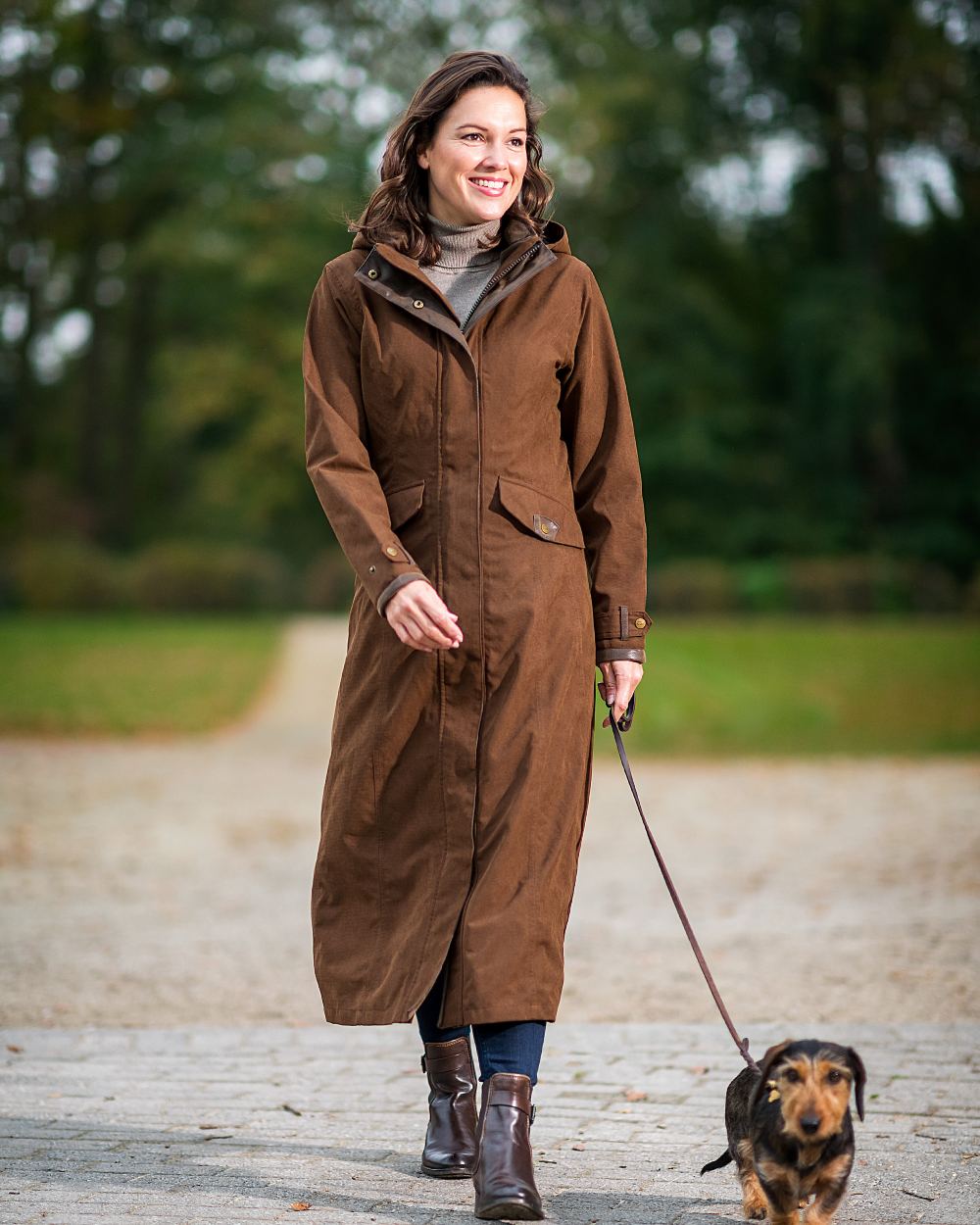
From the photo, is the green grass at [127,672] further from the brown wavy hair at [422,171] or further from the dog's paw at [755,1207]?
the dog's paw at [755,1207]

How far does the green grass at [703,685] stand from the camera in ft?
56.1

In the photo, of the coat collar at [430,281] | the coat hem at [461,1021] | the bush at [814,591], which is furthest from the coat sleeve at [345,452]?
the bush at [814,591]

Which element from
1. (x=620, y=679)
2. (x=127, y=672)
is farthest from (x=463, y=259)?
(x=127, y=672)

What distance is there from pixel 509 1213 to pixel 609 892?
5227mm

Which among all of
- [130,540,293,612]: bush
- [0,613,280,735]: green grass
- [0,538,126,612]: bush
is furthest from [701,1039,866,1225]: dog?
[0,538,126,612]: bush

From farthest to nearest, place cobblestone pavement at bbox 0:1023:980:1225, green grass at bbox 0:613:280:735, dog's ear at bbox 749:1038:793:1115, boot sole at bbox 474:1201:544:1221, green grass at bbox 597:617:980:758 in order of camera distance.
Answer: green grass at bbox 0:613:280:735
green grass at bbox 597:617:980:758
cobblestone pavement at bbox 0:1023:980:1225
boot sole at bbox 474:1201:544:1221
dog's ear at bbox 749:1038:793:1115

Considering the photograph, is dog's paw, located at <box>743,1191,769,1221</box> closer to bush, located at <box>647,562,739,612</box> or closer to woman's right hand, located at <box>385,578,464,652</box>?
woman's right hand, located at <box>385,578,464,652</box>

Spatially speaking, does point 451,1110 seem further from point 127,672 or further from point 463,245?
point 127,672

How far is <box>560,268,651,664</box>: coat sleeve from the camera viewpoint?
3484 millimetres

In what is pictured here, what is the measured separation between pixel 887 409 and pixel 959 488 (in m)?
2.44

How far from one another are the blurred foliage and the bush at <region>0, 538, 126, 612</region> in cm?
25

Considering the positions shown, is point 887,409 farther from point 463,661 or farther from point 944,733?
point 463,661

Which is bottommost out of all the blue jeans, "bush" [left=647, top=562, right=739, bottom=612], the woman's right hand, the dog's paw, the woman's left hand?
"bush" [left=647, top=562, right=739, bottom=612]

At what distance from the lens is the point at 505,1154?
10.3ft
